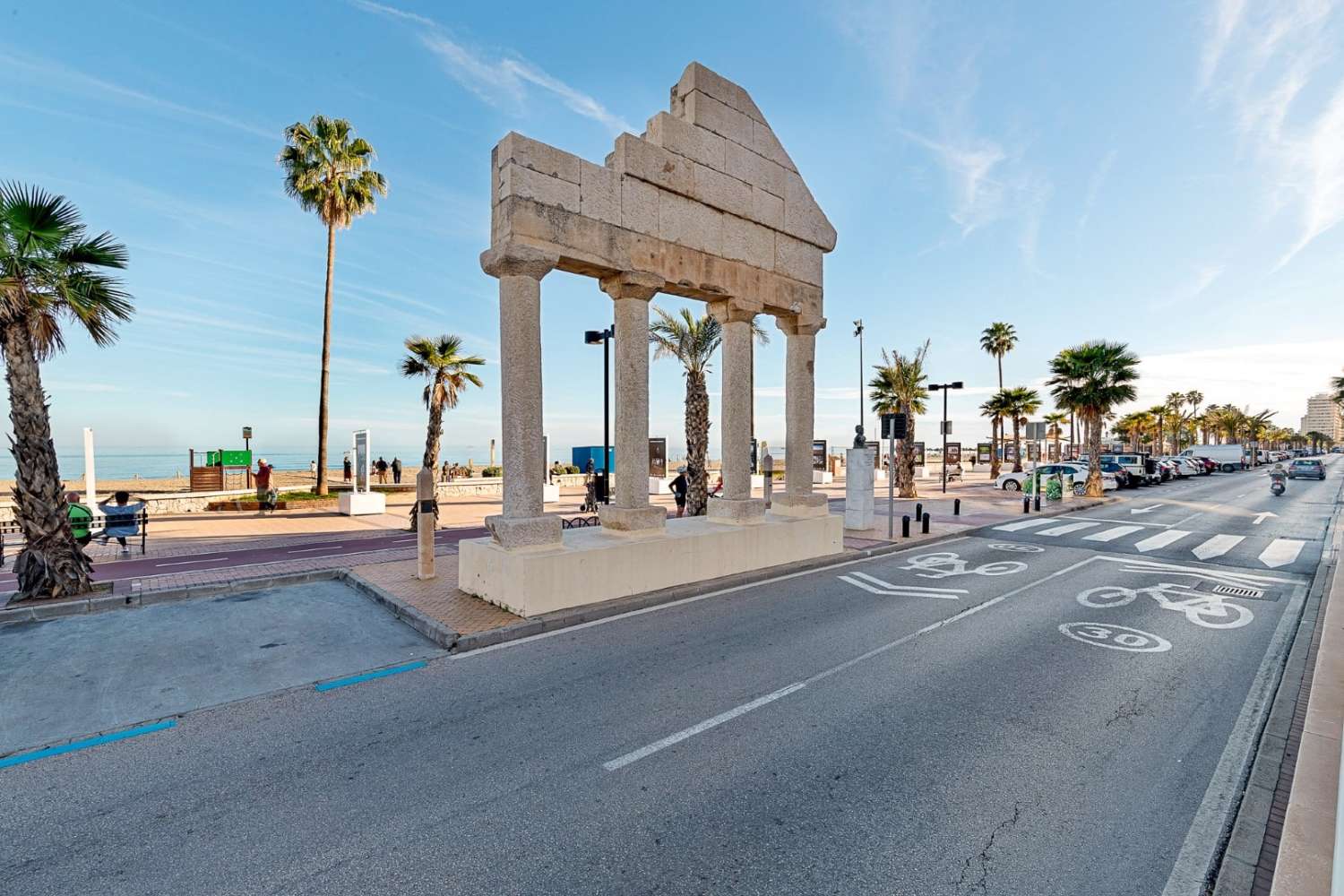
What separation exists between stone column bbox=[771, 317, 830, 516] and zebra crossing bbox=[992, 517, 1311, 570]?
7184mm

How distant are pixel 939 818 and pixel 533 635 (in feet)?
15.6

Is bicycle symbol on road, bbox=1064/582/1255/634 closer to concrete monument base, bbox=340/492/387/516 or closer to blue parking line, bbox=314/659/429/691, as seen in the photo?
blue parking line, bbox=314/659/429/691

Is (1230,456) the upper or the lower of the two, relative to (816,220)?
lower

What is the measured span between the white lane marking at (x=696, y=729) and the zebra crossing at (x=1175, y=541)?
1182 cm

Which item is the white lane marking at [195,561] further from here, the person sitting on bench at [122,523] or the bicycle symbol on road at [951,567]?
the bicycle symbol on road at [951,567]

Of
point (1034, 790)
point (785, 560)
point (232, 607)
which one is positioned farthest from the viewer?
point (785, 560)

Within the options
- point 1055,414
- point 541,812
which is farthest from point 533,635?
point 1055,414

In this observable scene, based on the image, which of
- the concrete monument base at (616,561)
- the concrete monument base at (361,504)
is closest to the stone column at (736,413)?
the concrete monument base at (616,561)

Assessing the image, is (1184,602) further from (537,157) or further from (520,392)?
(537,157)

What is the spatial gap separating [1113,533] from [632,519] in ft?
45.4

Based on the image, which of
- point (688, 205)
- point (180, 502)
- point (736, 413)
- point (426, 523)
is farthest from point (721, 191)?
point (180, 502)

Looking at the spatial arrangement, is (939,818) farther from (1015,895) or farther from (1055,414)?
(1055,414)

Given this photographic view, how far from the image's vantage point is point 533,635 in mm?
6859

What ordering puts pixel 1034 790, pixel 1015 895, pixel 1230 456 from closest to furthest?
pixel 1015 895
pixel 1034 790
pixel 1230 456
